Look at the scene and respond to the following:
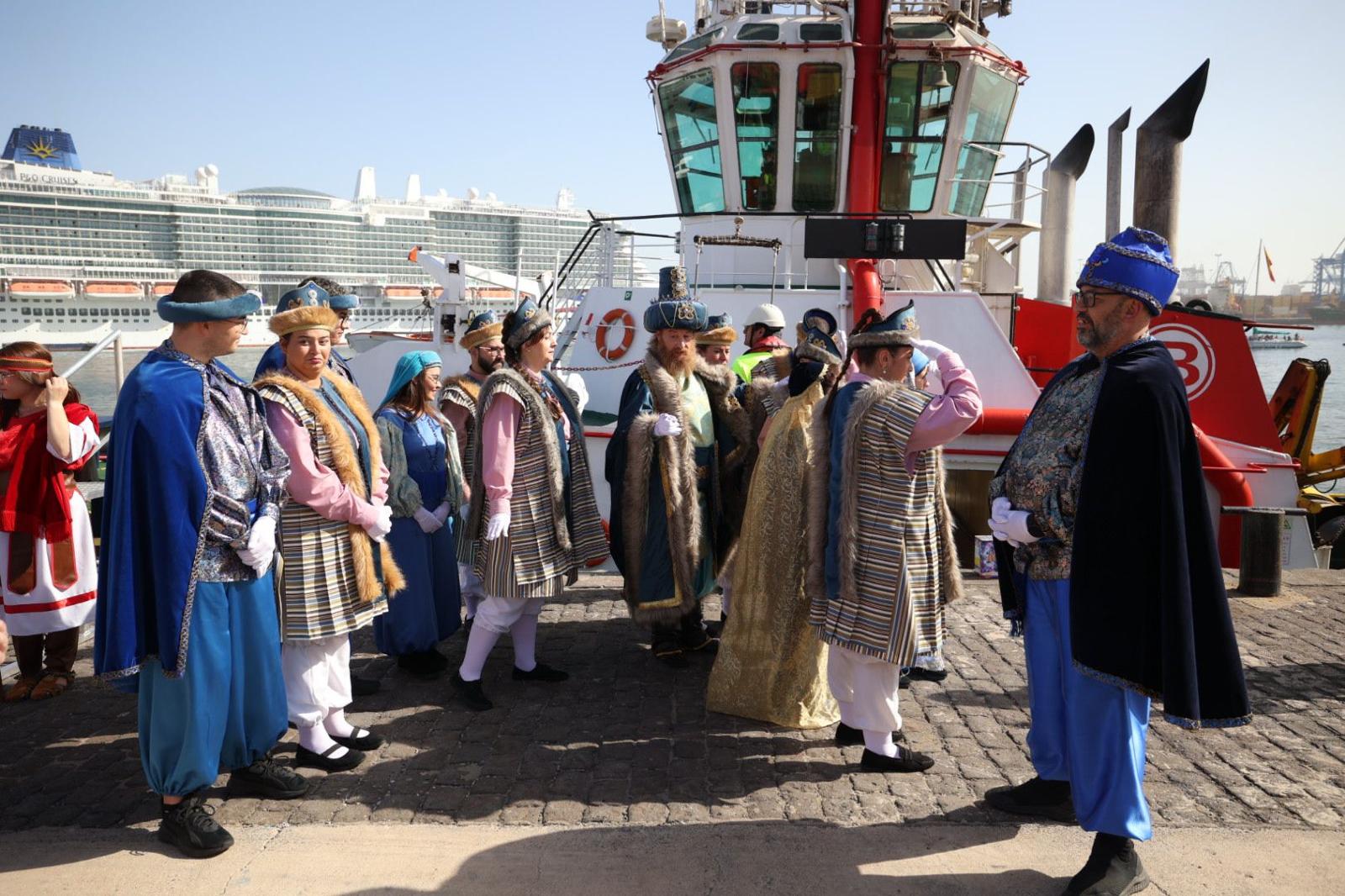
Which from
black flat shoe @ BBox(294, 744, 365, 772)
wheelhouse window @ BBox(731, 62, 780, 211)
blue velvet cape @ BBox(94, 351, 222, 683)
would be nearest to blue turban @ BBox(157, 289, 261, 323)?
blue velvet cape @ BBox(94, 351, 222, 683)

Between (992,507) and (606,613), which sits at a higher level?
(992,507)

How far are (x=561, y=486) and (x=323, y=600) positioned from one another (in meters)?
1.22

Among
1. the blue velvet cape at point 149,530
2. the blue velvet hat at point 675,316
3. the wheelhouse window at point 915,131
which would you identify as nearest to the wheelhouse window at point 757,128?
the wheelhouse window at point 915,131

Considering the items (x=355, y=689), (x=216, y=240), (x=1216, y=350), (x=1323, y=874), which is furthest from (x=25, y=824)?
(x=216, y=240)

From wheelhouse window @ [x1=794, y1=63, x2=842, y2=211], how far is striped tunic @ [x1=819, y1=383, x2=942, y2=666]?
6.69m

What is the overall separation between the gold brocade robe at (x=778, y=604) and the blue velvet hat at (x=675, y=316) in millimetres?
787

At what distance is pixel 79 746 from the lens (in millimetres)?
3869

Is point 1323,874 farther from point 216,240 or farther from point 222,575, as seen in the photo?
point 216,240

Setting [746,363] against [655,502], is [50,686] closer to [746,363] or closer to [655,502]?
[655,502]

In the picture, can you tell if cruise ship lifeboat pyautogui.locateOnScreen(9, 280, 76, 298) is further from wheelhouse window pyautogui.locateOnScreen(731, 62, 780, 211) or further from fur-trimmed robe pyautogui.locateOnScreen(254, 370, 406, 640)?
fur-trimmed robe pyautogui.locateOnScreen(254, 370, 406, 640)

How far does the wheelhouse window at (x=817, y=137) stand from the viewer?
9.36 meters

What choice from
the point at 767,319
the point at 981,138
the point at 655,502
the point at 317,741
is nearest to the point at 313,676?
the point at 317,741

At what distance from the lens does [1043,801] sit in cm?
326

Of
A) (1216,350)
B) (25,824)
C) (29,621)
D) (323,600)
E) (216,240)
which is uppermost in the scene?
(216,240)
